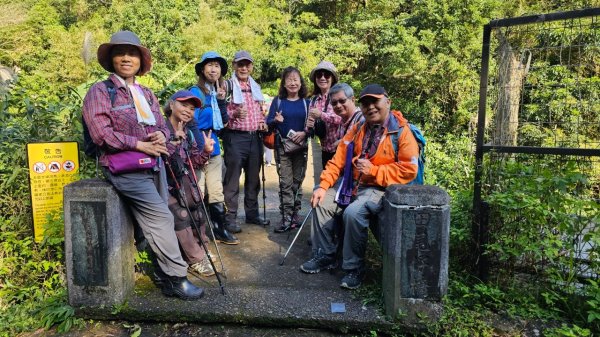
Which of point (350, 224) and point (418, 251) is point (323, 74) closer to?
point (350, 224)

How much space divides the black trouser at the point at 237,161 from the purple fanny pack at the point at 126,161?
157 cm

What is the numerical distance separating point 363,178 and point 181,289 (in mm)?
1721

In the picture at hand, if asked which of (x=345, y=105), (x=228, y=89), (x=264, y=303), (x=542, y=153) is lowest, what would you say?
(x=264, y=303)

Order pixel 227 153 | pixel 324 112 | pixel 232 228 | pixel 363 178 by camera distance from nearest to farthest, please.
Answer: pixel 363 178 → pixel 324 112 → pixel 227 153 → pixel 232 228

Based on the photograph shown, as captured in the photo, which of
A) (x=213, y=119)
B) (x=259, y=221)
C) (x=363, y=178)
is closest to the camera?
(x=363, y=178)

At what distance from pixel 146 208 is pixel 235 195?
1568mm

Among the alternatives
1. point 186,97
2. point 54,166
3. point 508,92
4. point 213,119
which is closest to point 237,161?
point 213,119

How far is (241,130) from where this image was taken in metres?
4.59

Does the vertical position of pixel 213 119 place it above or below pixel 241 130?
above

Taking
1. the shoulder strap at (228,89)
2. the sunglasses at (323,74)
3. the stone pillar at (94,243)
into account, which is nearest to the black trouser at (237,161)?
the shoulder strap at (228,89)

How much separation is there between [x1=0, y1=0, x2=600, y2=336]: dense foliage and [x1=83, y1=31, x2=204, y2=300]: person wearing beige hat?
0.81 m

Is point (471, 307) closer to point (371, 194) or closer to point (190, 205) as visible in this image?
point (371, 194)

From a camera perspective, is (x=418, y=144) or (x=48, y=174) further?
(x=48, y=174)

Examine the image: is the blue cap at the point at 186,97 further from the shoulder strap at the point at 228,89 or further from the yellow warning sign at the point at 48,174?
the yellow warning sign at the point at 48,174
